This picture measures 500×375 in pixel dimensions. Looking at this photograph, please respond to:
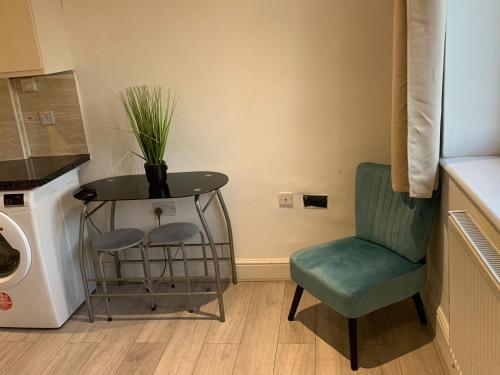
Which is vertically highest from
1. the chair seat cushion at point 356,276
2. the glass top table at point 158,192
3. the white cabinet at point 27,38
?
the white cabinet at point 27,38

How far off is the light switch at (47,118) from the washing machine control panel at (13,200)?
603 mm

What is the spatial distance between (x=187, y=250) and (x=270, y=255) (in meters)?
0.52

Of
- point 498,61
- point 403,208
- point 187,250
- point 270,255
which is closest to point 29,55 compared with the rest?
point 187,250

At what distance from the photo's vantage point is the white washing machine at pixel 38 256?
8.34ft

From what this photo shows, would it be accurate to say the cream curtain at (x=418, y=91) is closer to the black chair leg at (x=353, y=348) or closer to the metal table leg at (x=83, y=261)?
the black chair leg at (x=353, y=348)

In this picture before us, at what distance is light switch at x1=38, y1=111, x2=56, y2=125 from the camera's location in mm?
2939

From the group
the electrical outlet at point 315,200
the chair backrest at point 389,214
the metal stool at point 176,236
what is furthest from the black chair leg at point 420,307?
the metal stool at point 176,236

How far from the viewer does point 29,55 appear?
2549mm

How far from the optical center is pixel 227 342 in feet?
8.26

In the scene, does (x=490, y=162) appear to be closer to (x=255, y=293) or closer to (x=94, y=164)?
(x=255, y=293)

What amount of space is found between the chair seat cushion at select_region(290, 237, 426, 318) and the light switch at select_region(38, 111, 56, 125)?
1.63 m

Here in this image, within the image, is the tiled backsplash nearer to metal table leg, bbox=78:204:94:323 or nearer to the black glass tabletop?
the black glass tabletop

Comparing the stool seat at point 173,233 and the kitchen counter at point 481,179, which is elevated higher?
the kitchen counter at point 481,179

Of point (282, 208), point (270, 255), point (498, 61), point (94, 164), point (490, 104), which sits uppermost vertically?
point (498, 61)
